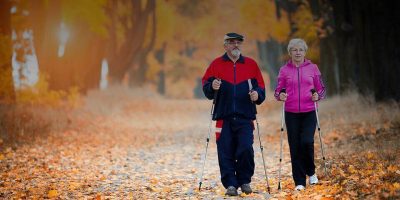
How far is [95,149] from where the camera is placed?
46.6ft

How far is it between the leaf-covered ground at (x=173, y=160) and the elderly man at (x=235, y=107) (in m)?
0.34

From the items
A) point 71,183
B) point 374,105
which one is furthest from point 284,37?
point 71,183

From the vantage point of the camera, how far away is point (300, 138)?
7.87 m

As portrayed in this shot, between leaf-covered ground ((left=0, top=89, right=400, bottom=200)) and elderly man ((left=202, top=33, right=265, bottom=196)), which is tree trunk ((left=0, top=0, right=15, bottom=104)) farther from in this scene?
elderly man ((left=202, top=33, right=265, bottom=196))

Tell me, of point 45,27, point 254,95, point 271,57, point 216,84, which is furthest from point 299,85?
point 271,57

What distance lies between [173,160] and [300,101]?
16.7 ft

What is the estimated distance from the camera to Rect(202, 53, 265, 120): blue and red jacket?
7.69m

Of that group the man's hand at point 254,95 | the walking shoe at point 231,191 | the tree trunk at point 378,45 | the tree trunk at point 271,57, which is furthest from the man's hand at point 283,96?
the tree trunk at point 271,57

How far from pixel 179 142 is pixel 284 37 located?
590 inches

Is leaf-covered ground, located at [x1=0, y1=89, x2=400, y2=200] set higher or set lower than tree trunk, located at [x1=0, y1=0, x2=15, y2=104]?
lower

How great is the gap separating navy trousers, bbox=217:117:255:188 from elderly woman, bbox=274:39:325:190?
0.57m

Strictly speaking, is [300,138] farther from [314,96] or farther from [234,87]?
[234,87]

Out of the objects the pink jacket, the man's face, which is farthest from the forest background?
the man's face

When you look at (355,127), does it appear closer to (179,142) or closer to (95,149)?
(179,142)
